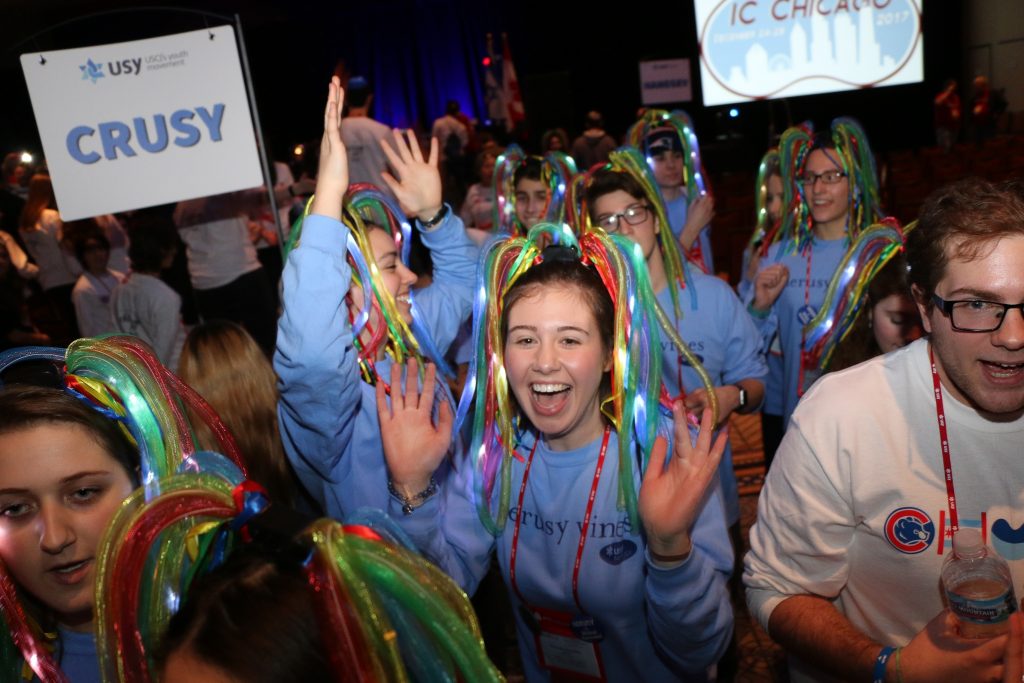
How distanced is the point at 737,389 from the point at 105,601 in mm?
2240

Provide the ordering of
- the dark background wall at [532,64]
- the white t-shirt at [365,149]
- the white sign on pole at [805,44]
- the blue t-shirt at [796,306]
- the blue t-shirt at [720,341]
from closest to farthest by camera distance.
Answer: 1. the blue t-shirt at [720,341]
2. the blue t-shirt at [796,306]
3. the white t-shirt at [365,149]
4. the white sign on pole at [805,44]
5. the dark background wall at [532,64]

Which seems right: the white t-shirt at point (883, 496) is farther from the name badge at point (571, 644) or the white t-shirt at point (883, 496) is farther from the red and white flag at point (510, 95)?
the red and white flag at point (510, 95)

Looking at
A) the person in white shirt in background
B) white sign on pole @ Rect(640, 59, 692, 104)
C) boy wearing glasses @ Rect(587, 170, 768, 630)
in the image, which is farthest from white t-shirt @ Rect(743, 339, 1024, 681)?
white sign on pole @ Rect(640, 59, 692, 104)

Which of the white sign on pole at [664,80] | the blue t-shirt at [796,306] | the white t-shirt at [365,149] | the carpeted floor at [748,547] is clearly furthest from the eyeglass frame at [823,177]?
the white sign on pole at [664,80]

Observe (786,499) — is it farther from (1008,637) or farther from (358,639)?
(358,639)

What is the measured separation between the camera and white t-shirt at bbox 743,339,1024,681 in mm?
1603

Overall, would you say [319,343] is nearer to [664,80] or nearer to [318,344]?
[318,344]

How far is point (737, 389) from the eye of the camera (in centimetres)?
294

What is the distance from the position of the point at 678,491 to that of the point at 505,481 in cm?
A: 53

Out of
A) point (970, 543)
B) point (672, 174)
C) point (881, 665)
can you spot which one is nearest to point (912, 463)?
point (970, 543)

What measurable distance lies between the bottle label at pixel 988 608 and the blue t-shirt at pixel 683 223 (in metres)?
3.09

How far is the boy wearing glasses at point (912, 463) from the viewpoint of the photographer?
5.08 ft

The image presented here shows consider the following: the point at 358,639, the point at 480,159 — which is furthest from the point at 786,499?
the point at 480,159

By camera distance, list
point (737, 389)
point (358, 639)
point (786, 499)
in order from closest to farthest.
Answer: point (358, 639), point (786, 499), point (737, 389)
